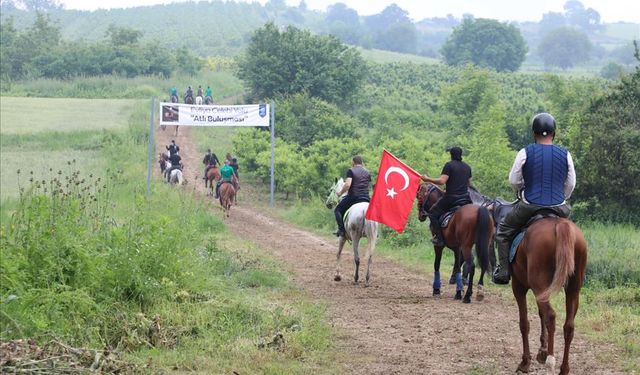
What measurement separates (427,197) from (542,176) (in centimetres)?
573

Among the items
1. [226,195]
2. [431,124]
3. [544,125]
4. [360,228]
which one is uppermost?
[544,125]

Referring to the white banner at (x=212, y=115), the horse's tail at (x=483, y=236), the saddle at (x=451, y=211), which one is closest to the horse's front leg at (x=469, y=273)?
the horse's tail at (x=483, y=236)

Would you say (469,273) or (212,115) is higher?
(212,115)

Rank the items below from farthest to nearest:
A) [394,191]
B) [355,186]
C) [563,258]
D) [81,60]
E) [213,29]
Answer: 1. [213,29]
2. [81,60]
3. [355,186]
4. [394,191]
5. [563,258]

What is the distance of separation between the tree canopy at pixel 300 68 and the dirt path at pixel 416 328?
113ft

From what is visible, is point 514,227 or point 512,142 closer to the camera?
point 514,227

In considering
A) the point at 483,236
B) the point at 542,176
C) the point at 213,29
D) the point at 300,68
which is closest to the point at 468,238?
the point at 483,236

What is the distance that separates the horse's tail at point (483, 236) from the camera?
507 inches

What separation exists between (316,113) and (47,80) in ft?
118

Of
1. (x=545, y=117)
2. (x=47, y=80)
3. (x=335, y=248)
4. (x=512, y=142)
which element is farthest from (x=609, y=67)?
(x=545, y=117)

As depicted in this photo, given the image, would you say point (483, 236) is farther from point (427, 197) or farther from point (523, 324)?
point (523, 324)

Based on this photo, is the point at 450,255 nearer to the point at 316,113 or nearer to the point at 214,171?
the point at 214,171

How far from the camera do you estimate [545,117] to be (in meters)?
9.02

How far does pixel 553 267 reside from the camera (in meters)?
8.42
